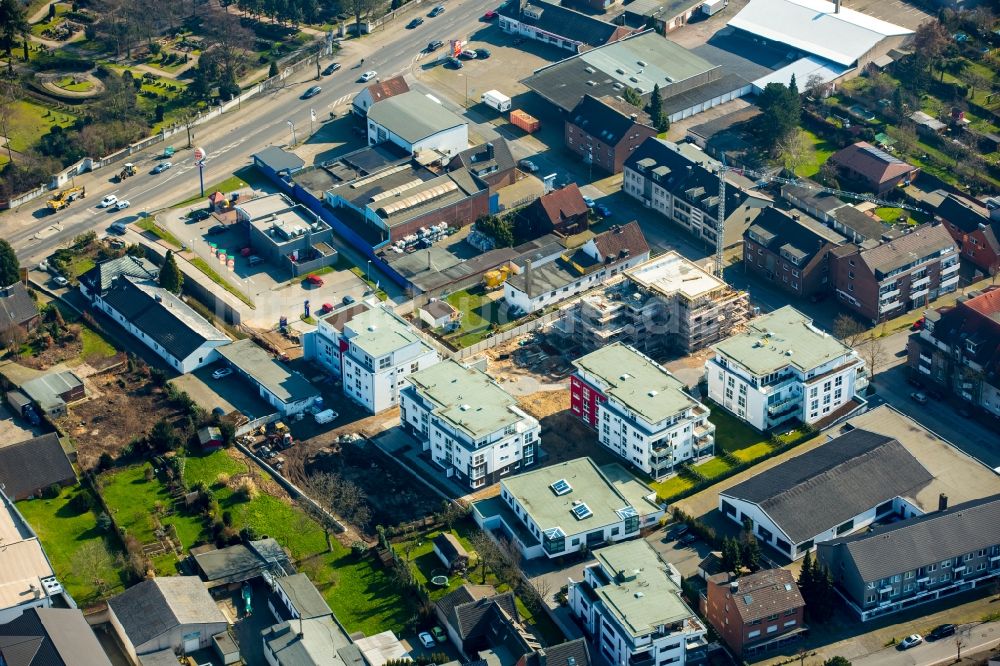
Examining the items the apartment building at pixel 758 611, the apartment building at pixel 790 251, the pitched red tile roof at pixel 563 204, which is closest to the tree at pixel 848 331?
the apartment building at pixel 790 251

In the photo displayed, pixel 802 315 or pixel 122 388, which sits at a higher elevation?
pixel 802 315

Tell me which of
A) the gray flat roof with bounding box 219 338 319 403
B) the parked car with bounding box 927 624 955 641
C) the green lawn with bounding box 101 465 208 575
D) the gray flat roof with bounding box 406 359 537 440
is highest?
the gray flat roof with bounding box 406 359 537 440

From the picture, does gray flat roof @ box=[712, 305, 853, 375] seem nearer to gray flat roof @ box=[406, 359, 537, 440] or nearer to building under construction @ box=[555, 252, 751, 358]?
building under construction @ box=[555, 252, 751, 358]

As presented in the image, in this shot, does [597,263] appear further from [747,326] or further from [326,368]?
[326,368]

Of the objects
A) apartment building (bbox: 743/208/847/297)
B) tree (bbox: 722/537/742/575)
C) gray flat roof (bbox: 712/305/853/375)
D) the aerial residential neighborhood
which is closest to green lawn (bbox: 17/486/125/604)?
the aerial residential neighborhood

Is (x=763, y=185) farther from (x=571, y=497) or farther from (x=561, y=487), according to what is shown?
(x=571, y=497)

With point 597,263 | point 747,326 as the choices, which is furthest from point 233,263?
point 747,326

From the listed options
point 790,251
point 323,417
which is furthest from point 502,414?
point 790,251
